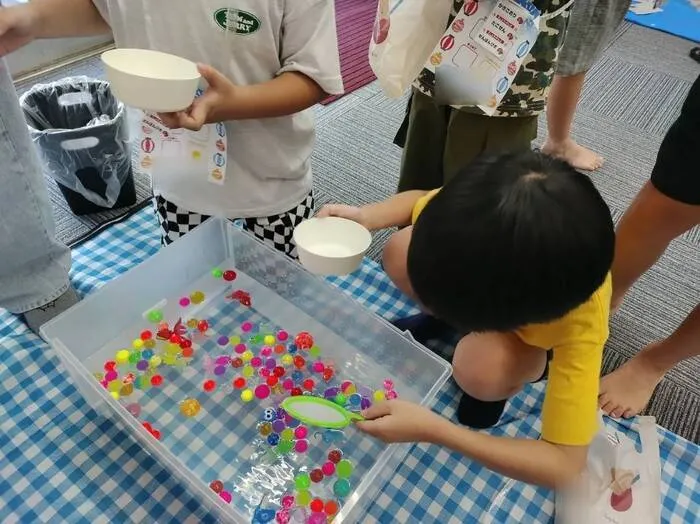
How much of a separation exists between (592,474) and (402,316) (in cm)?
44

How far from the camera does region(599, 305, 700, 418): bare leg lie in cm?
96

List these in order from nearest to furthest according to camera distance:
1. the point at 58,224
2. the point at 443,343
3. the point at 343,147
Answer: the point at 443,343, the point at 58,224, the point at 343,147

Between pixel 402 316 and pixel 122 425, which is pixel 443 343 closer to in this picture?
pixel 402 316

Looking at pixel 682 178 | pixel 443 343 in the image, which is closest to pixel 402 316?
pixel 443 343

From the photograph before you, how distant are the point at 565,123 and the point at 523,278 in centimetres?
115

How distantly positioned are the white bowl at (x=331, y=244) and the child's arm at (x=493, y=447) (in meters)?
0.22

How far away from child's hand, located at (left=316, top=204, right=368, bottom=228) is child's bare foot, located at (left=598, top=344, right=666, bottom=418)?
1.70ft

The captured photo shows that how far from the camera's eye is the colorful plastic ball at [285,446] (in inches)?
34.9

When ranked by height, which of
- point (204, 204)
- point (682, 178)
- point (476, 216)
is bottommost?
point (204, 204)

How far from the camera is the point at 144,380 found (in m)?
0.95

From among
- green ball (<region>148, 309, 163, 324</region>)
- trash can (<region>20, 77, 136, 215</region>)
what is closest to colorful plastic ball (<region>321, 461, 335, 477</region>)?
green ball (<region>148, 309, 163, 324</region>)

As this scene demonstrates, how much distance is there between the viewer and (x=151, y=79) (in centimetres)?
67

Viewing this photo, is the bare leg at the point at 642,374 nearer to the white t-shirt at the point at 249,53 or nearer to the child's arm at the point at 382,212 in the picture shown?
Answer: the child's arm at the point at 382,212

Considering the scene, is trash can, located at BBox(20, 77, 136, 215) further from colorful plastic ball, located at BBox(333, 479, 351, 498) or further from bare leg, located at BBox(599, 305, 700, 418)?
bare leg, located at BBox(599, 305, 700, 418)
